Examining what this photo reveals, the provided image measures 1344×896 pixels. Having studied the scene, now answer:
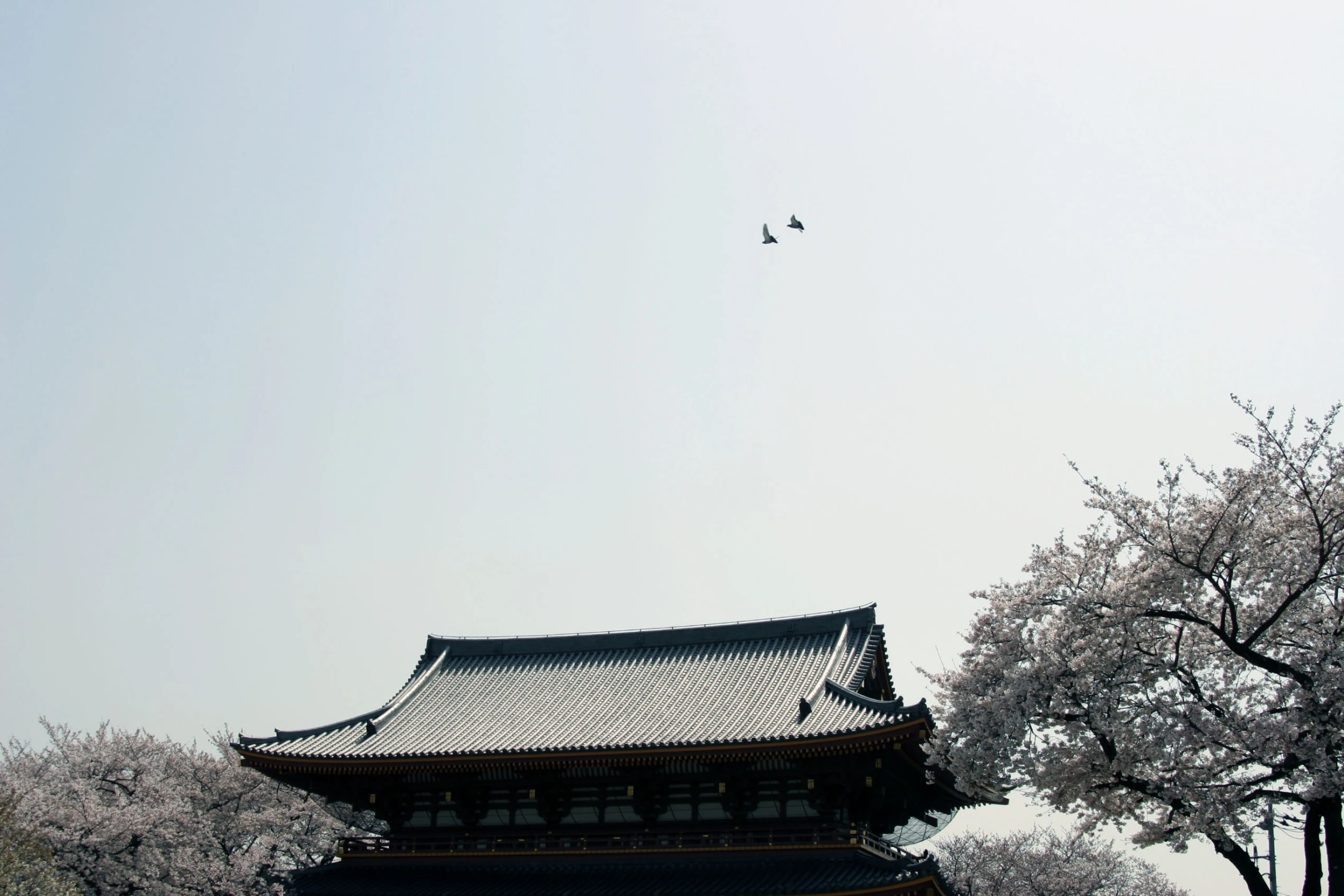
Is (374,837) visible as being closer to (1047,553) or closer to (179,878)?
(179,878)

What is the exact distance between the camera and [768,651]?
112 ft

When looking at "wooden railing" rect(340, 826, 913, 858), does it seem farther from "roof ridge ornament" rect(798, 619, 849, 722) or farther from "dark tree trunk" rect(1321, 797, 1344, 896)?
"dark tree trunk" rect(1321, 797, 1344, 896)

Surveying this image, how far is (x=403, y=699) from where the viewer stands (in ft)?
116

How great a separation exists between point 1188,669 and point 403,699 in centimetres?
2491

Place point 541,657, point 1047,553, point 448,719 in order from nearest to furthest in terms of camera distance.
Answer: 1. point 1047,553
2. point 448,719
3. point 541,657

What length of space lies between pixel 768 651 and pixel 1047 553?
11813mm

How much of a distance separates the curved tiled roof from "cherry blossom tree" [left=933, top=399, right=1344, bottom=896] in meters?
3.29

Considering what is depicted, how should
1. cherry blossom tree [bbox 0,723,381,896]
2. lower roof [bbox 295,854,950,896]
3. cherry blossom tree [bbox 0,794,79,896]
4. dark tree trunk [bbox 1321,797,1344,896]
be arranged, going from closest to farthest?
dark tree trunk [bbox 1321,797,1344,896] → lower roof [bbox 295,854,950,896] → cherry blossom tree [bbox 0,794,79,896] → cherry blossom tree [bbox 0,723,381,896]

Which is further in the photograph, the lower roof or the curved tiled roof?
the curved tiled roof

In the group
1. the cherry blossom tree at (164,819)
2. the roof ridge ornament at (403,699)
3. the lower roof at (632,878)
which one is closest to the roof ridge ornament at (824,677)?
the lower roof at (632,878)

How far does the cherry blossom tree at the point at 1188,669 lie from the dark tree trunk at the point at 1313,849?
34 mm

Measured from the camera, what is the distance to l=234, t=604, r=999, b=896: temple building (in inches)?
1024

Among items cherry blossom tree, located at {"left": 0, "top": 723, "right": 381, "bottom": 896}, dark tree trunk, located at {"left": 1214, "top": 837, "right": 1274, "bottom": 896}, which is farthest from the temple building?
cherry blossom tree, located at {"left": 0, "top": 723, "right": 381, "bottom": 896}

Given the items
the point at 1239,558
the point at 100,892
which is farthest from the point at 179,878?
the point at 1239,558
